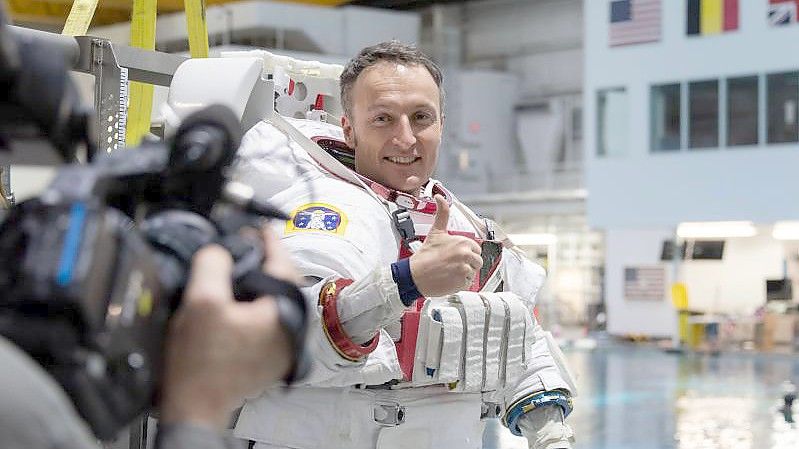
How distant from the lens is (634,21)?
2280 cm

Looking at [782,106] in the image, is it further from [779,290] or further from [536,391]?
[536,391]

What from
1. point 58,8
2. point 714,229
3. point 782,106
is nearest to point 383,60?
point 782,106

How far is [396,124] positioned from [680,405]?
1011cm

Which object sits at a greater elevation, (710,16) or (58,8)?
Result: (58,8)

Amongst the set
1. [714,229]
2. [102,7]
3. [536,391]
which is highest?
[102,7]

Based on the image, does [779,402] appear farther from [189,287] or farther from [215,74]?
[189,287]

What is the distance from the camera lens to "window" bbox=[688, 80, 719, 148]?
21734mm

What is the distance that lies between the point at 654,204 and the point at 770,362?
4728 mm

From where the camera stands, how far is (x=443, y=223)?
2.24 meters

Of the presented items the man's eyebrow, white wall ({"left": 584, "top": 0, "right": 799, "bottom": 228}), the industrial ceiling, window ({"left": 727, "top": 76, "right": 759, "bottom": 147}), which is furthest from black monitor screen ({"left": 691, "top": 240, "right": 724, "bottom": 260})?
the man's eyebrow

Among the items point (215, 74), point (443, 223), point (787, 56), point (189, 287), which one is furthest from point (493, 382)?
point (787, 56)

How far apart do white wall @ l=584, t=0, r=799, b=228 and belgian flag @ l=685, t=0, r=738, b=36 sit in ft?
0.44

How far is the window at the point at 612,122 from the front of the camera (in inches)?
901

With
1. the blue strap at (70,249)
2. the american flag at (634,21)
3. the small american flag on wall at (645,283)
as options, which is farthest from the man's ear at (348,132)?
the small american flag on wall at (645,283)
